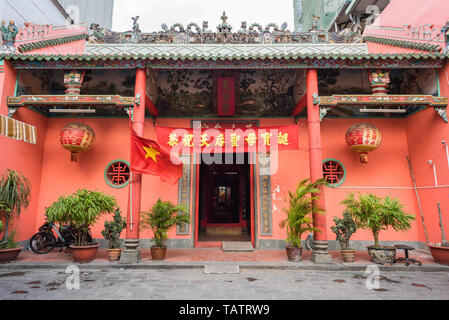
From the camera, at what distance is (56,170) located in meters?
8.46

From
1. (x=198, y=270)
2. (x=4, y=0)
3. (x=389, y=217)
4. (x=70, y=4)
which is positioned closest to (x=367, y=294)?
(x=389, y=217)

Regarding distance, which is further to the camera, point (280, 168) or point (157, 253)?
point (280, 168)

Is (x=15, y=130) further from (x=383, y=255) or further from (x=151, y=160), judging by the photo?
(x=383, y=255)

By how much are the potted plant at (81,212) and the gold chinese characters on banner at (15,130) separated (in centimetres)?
201

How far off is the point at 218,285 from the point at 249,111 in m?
5.82

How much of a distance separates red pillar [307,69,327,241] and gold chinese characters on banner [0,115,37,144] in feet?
23.9

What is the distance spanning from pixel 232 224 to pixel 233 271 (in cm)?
622

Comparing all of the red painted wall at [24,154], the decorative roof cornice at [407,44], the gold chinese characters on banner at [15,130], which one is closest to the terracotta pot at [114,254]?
the red painted wall at [24,154]

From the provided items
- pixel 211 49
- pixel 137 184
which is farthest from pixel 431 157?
pixel 137 184

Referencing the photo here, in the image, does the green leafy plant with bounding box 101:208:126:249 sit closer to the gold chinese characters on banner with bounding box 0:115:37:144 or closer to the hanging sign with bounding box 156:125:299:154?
the hanging sign with bounding box 156:125:299:154

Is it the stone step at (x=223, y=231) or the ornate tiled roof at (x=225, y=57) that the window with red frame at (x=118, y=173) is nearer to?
the ornate tiled roof at (x=225, y=57)

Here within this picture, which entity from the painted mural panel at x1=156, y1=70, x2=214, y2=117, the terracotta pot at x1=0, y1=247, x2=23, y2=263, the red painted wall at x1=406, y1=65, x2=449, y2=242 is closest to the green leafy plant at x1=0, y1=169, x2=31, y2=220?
the terracotta pot at x1=0, y1=247, x2=23, y2=263

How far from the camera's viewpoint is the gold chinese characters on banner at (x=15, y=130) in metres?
6.04

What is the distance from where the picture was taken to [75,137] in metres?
7.51
